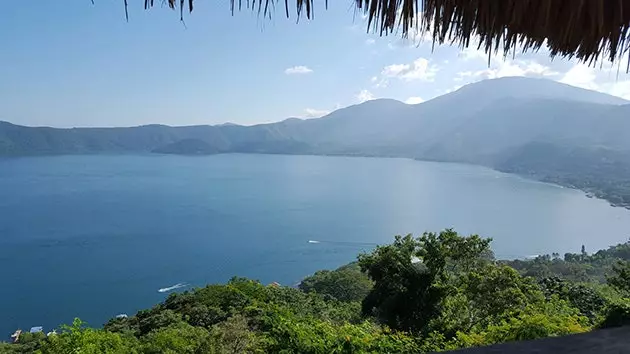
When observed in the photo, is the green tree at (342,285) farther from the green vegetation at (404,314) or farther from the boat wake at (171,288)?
the boat wake at (171,288)

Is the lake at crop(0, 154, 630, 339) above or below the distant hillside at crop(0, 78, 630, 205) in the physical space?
below

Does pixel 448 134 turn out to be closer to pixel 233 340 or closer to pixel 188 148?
pixel 188 148

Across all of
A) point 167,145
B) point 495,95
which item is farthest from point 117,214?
point 495,95

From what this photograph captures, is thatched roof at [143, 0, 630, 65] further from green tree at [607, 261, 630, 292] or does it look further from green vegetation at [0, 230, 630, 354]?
green tree at [607, 261, 630, 292]

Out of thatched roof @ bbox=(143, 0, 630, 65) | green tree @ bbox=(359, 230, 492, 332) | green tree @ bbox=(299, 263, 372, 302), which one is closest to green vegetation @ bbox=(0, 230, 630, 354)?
green tree @ bbox=(359, 230, 492, 332)

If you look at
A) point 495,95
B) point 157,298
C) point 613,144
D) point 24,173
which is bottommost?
point 157,298

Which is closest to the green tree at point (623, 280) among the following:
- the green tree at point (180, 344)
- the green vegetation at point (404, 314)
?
the green vegetation at point (404, 314)

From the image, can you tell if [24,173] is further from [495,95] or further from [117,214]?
[495,95]
